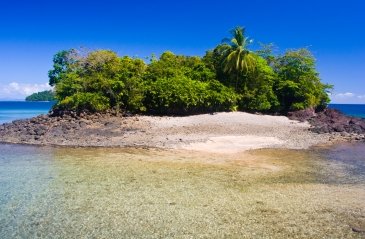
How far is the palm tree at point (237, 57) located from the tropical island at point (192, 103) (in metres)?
0.11

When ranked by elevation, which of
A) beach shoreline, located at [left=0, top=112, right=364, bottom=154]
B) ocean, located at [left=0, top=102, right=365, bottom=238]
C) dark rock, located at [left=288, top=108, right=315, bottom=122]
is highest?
dark rock, located at [left=288, top=108, right=315, bottom=122]

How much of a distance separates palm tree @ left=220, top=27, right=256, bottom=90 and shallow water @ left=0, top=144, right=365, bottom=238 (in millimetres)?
20914

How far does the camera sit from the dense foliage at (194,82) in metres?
37.3

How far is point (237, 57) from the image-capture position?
41438 millimetres

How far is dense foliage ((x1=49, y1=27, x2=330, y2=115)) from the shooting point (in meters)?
37.3

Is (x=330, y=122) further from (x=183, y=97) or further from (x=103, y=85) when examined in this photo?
(x=103, y=85)

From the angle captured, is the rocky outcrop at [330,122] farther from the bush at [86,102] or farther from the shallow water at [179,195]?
the bush at [86,102]

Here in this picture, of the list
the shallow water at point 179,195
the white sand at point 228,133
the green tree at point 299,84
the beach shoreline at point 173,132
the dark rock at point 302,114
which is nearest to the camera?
the shallow water at point 179,195

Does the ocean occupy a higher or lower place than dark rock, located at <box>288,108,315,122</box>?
lower

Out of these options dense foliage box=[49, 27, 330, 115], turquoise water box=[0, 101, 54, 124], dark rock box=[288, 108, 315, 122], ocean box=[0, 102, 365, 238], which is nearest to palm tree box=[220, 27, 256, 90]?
dense foliage box=[49, 27, 330, 115]

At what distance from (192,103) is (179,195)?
78.0 feet

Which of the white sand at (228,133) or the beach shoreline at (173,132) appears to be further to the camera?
the beach shoreline at (173,132)

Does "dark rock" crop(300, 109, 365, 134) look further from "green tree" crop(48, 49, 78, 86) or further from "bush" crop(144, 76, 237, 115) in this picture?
"green tree" crop(48, 49, 78, 86)

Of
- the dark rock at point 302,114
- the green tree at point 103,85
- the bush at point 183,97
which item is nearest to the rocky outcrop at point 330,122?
the dark rock at point 302,114
